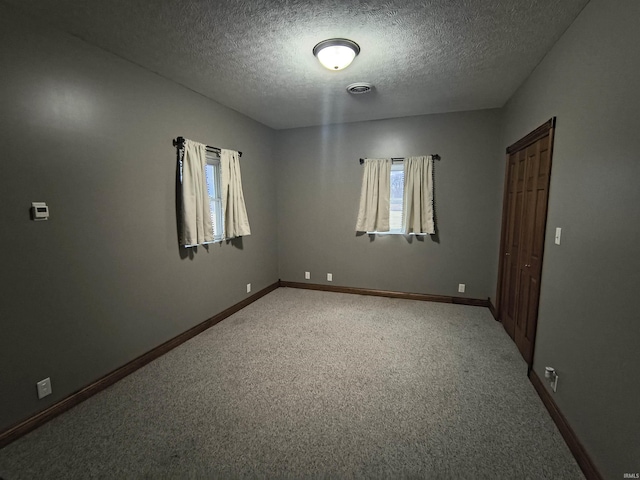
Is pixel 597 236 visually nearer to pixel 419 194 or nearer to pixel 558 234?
pixel 558 234

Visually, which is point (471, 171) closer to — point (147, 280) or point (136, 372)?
point (147, 280)

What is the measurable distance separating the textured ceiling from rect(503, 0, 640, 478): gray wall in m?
0.40

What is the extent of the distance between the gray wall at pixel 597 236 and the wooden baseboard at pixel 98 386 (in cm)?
312

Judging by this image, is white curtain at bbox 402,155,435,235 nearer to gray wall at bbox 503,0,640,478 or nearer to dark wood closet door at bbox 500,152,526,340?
dark wood closet door at bbox 500,152,526,340

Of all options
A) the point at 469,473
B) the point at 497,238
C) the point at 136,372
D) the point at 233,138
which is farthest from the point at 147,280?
the point at 497,238


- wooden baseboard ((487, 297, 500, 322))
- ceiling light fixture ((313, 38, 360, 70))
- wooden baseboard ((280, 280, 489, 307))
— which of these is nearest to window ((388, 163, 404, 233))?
wooden baseboard ((280, 280, 489, 307))

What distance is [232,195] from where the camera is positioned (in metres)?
3.59

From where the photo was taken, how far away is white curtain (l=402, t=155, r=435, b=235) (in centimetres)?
395

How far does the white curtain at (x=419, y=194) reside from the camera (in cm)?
395

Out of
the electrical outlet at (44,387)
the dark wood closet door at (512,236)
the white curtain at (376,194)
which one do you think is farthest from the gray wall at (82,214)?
the dark wood closet door at (512,236)

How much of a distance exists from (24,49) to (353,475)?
10.1ft

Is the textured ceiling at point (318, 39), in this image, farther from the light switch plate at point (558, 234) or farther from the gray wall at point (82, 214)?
the light switch plate at point (558, 234)

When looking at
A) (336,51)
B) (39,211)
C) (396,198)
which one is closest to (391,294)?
(396,198)

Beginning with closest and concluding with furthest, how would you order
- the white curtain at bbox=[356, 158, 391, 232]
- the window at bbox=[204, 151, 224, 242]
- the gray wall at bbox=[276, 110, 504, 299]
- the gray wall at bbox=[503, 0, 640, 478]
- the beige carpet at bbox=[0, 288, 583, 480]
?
the gray wall at bbox=[503, 0, 640, 478] → the beige carpet at bbox=[0, 288, 583, 480] → the window at bbox=[204, 151, 224, 242] → the gray wall at bbox=[276, 110, 504, 299] → the white curtain at bbox=[356, 158, 391, 232]
